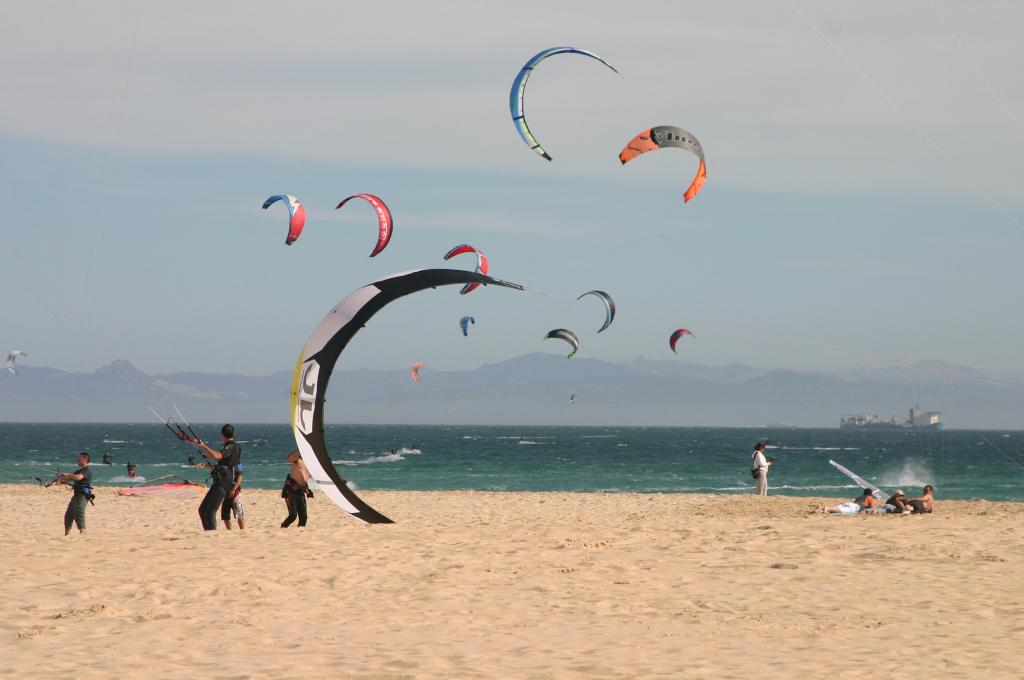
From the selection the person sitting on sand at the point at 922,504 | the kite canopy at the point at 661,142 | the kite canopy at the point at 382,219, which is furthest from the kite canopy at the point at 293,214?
the person sitting on sand at the point at 922,504

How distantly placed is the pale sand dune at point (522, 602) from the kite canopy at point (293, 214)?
28.7ft

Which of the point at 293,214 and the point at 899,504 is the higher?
the point at 293,214

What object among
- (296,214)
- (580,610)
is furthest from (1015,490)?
(580,610)

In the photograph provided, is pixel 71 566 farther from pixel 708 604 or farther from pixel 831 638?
pixel 831 638

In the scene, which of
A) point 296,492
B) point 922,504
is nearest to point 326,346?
point 296,492

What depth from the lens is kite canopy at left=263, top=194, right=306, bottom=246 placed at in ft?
67.8

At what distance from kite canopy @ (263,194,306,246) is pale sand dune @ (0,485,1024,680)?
28.7 ft

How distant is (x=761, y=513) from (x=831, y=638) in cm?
1192

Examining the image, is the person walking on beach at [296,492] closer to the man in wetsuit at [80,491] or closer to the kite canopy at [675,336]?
the man in wetsuit at [80,491]

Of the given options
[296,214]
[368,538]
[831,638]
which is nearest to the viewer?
[831,638]

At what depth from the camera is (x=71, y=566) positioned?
10.7 metres

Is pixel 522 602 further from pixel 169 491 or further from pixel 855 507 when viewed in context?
pixel 169 491

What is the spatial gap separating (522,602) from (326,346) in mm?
5253

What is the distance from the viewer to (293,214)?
68.8 ft
